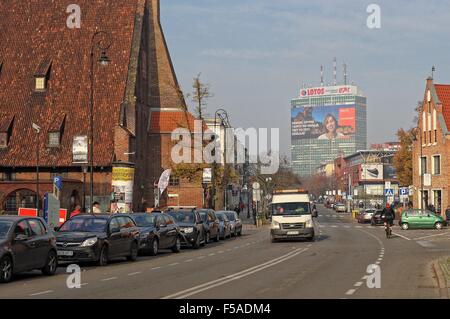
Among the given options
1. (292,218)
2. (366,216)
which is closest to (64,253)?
(292,218)

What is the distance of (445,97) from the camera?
235 ft

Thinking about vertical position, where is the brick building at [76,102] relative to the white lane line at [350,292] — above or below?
above

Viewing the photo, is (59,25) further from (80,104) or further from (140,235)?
(140,235)

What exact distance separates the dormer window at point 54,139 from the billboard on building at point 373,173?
9256cm

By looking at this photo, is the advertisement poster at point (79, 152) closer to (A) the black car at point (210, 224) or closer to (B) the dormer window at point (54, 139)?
(A) the black car at point (210, 224)

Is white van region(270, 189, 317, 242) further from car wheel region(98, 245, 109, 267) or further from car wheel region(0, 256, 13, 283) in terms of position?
car wheel region(0, 256, 13, 283)

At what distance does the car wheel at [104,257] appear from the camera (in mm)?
23031

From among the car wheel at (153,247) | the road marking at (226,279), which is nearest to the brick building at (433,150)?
the car wheel at (153,247)

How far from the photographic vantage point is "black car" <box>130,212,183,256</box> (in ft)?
91.9

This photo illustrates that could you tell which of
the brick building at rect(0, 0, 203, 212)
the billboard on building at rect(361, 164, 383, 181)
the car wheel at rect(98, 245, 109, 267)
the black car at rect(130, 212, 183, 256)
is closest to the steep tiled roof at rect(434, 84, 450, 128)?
the brick building at rect(0, 0, 203, 212)

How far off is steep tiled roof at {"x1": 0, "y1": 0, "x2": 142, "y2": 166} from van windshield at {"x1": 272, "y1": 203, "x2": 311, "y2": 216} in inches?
1003

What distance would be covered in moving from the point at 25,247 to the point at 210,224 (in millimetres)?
19190

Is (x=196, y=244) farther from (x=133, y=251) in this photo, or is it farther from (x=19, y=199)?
(x=19, y=199)

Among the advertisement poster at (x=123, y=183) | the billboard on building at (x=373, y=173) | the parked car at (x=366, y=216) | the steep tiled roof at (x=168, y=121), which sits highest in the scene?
the steep tiled roof at (x=168, y=121)
